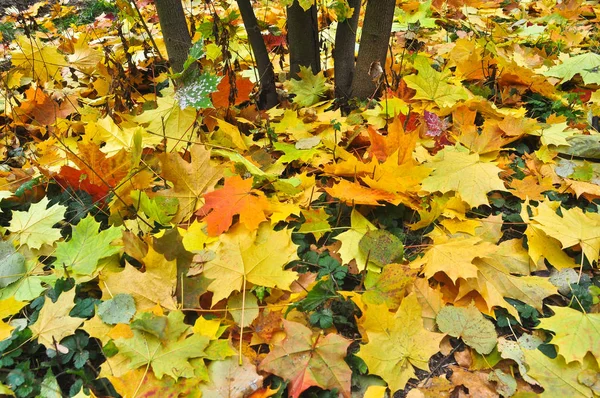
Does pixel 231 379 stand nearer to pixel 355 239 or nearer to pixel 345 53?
pixel 355 239

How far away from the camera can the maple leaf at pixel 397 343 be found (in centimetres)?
118

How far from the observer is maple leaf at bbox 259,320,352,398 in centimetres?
114

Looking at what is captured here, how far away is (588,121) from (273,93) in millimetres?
1633

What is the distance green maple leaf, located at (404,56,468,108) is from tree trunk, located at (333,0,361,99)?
345mm

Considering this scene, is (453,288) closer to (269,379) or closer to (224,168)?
(269,379)

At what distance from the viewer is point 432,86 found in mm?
2217

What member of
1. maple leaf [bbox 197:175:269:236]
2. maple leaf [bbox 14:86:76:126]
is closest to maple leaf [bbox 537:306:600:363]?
maple leaf [bbox 197:175:269:236]

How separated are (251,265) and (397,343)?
505 mm

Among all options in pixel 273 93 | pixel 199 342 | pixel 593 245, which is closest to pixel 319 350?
pixel 199 342

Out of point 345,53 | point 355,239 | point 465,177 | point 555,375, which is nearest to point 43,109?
point 345,53

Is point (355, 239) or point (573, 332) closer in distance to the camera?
point (573, 332)

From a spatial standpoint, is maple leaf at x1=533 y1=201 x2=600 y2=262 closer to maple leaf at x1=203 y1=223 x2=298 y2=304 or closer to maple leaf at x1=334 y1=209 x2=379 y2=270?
maple leaf at x1=334 y1=209 x2=379 y2=270

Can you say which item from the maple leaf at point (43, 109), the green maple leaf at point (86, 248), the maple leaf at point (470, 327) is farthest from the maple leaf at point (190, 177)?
the maple leaf at point (43, 109)

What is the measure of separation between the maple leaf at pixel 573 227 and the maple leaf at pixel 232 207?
100 cm
